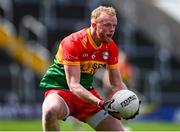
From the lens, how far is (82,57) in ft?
31.4

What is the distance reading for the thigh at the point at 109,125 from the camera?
31.7ft

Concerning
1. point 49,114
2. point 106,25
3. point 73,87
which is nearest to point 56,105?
point 49,114

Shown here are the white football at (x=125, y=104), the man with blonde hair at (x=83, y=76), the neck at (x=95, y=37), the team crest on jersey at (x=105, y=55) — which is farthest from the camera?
the team crest on jersey at (x=105, y=55)

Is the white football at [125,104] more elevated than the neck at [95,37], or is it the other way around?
the neck at [95,37]

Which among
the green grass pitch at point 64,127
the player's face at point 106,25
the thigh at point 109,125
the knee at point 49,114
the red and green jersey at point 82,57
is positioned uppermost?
the player's face at point 106,25

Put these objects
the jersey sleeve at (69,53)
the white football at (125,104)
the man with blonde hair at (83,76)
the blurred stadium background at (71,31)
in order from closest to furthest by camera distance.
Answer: the white football at (125,104), the man with blonde hair at (83,76), the jersey sleeve at (69,53), the blurred stadium background at (71,31)

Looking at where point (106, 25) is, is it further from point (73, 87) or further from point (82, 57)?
point (73, 87)

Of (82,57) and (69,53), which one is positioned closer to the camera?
(69,53)

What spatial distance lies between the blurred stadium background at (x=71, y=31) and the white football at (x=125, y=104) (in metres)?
13.2

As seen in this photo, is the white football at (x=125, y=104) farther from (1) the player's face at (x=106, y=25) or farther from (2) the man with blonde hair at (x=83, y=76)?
(1) the player's face at (x=106, y=25)

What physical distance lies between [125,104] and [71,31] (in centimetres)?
1618

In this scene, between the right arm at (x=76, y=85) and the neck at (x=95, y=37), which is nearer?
the right arm at (x=76, y=85)

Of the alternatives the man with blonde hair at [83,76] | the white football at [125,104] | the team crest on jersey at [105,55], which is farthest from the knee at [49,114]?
the team crest on jersey at [105,55]

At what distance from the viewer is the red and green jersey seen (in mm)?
9484
